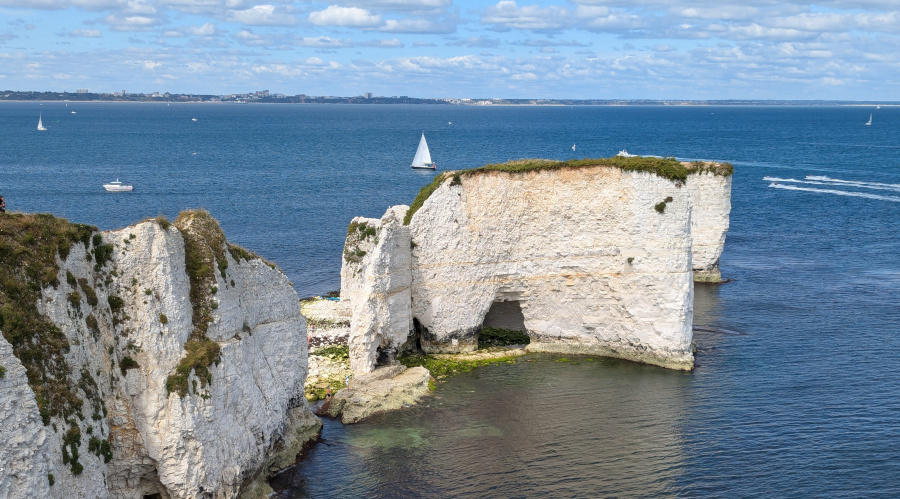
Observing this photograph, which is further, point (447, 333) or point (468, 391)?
point (447, 333)

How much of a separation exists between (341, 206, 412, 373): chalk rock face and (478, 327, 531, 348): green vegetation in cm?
628

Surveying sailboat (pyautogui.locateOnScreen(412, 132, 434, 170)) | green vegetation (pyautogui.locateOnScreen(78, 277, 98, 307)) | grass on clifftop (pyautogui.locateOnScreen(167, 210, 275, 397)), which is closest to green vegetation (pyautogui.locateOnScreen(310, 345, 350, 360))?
grass on clifftop (pyautogui.locateOnScreen(167, 210, 275, 397))

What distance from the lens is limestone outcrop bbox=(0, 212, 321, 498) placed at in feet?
68.4

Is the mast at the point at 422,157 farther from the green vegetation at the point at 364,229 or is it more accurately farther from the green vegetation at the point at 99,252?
the green vegetation at the point at 99,252

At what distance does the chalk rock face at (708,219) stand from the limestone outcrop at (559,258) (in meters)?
17.7

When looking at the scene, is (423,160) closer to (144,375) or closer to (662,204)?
(662,204)

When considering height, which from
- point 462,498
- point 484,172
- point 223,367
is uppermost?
point 484,172

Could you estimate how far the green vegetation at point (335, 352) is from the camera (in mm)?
42688

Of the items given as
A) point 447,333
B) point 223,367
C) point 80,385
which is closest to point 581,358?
point 447,333

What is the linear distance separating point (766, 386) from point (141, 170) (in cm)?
9798

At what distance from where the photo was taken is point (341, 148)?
524 ft

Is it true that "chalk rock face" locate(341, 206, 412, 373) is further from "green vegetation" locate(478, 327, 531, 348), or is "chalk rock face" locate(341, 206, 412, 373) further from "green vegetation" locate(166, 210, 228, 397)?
"green vegetation" locate(166, 210, 228, 397)

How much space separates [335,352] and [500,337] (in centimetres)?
993

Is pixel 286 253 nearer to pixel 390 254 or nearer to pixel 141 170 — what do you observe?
pixel 390 254
